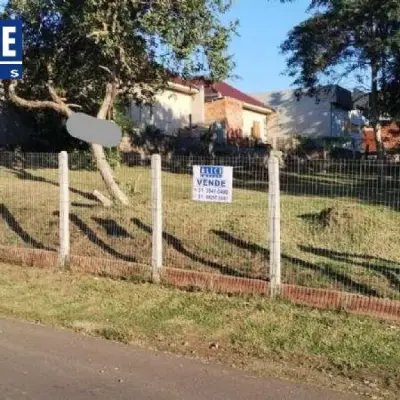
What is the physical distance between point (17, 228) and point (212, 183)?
164 inches

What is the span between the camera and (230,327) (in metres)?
7.21

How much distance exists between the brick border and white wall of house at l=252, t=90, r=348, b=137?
115 feet

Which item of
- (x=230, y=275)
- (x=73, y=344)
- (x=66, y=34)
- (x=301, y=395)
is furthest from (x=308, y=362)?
(x=66, y=34)

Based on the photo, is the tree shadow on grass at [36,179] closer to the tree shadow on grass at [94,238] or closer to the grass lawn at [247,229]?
the grass lawn at [247,229]

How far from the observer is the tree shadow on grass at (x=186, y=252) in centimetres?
904

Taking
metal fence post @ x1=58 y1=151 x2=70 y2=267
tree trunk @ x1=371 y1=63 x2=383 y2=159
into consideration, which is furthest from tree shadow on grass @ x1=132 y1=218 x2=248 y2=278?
tree trunk @ x1=371 y1=63 x2=383 y2=159

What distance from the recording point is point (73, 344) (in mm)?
6637

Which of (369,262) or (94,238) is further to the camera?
(94,238)

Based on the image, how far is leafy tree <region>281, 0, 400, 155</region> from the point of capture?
2020 centimetres

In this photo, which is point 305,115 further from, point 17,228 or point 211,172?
point 211,172

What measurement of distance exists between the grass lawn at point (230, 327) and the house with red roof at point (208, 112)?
19.3 m

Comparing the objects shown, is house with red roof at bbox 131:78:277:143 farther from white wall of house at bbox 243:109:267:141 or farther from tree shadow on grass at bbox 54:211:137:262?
tree shadow on grass at bbox 54:211:137:262

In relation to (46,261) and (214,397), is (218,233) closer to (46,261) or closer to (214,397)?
(46,261)

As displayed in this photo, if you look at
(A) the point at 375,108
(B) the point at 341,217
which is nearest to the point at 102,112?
(B) the point at 341,217
